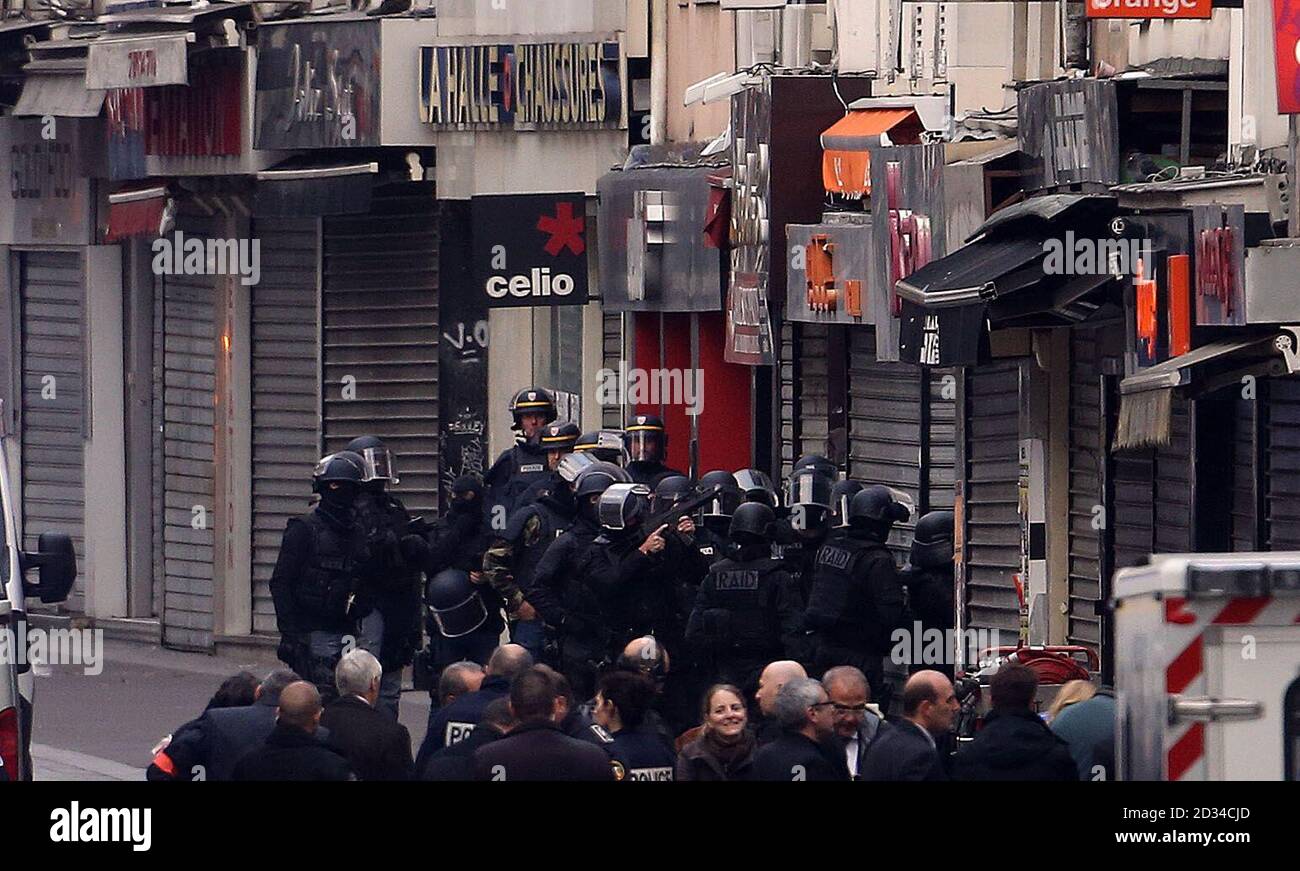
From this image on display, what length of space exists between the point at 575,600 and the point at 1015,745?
20.7 ft

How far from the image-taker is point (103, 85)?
82.6 ft

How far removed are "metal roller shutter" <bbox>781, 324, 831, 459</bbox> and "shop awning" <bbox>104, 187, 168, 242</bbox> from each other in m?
5.57

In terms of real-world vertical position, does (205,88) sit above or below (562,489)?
above

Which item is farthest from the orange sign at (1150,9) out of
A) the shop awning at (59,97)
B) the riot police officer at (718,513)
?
the shop awning at (59,97)

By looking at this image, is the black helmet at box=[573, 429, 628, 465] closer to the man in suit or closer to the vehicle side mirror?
the vehicle side mirror

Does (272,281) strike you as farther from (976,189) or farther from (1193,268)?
(1193,268)

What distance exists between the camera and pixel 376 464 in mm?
17844

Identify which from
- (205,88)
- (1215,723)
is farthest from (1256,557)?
(205,88)

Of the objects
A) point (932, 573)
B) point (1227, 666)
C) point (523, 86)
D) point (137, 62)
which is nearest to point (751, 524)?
point (932, 573)

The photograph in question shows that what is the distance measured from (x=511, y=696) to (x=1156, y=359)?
4.86 meters

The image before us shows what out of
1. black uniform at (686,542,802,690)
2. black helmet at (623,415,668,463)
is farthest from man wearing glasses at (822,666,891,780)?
black helmet at (623,415,668,463)

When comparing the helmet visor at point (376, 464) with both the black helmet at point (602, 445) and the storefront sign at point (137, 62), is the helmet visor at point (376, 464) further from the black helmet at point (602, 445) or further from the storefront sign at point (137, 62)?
the storefront sign at point (137, 62)

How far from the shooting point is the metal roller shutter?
21625 millimetres

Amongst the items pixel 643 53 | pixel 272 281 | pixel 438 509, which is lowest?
pixel 438 509
